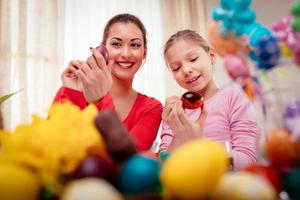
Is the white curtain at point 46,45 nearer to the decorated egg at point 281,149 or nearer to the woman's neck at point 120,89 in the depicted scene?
the woman's neck at point 120,89

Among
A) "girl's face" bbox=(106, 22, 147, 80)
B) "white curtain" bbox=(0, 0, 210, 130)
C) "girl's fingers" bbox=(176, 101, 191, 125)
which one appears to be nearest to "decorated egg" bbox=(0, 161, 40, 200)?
"girl's fingers" bbox=(176, 101, 191, 125)

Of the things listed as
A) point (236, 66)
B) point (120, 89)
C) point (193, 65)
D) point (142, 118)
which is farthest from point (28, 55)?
point (236, 66)

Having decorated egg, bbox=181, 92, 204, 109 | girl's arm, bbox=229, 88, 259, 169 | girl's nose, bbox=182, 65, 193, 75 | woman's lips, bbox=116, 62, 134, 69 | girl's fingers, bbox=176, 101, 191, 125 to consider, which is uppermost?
woman's lips, bbox=116, 62, 134, 69

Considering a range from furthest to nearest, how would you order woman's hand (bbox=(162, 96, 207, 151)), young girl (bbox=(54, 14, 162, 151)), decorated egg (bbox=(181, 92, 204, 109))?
young girl (bbox=(54, 14, 162, 151))
decorated egg (bbox=(181, 92, 204, 109))
woman's hand (bbox=(162, 96, 207, 151))

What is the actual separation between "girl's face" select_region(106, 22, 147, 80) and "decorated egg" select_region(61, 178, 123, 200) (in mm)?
886

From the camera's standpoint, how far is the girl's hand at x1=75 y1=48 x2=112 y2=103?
2.44 ft

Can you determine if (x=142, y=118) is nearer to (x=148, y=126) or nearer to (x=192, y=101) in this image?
(x=148, y=126)

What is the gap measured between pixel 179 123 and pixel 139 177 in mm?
379

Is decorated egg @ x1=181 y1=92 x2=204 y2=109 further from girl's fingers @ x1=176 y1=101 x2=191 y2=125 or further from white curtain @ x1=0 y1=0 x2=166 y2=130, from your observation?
white curtain @ x1=0 y1=0 x2=166 y2=130

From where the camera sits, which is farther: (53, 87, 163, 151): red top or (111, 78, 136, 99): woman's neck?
(111, 78, 136, 99): woman's neck

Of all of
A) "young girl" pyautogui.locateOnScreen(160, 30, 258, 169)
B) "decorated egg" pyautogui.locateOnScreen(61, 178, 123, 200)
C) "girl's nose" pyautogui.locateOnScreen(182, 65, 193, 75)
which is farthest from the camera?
"girl's nose" pyautogui.locateOnScreen(182, 65, 193, 75)

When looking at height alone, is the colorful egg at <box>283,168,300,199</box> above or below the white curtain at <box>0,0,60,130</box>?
below

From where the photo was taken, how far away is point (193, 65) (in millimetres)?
973

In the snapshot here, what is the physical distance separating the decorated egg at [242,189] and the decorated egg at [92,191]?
0.27ft
